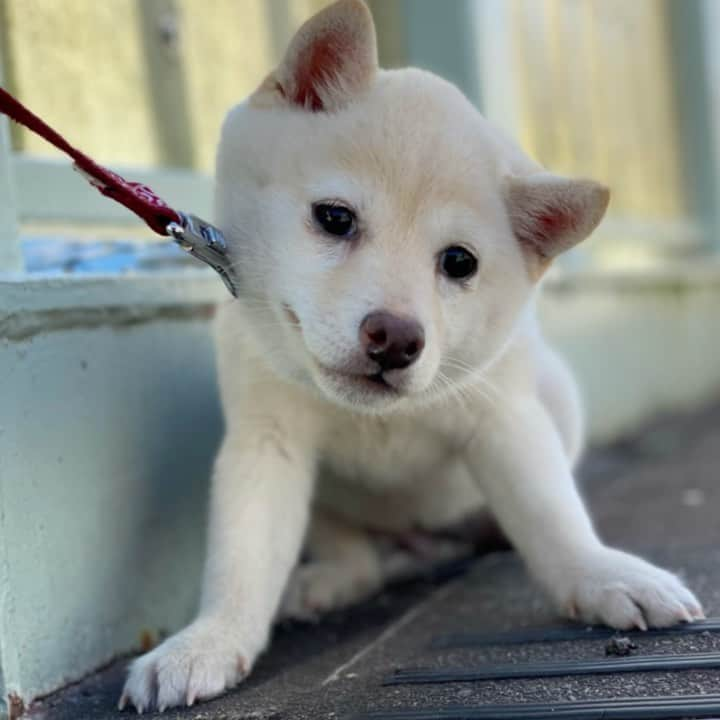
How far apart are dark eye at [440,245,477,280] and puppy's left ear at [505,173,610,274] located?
0.18m

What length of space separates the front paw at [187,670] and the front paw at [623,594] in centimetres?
69

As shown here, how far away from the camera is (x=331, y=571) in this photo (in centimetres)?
300

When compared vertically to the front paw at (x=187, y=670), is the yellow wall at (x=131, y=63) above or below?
above

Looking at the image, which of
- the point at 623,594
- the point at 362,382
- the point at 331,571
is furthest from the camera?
the point at 331,571

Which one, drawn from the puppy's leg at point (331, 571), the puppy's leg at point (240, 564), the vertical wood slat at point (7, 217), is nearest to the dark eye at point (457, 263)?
the puppy's leg at point (240, 564)

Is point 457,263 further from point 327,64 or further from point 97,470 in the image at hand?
point 97,470

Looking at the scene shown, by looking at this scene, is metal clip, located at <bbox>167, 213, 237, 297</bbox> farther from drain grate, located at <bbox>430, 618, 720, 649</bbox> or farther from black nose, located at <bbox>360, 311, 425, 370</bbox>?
drain grate, located at <bbox>430, 618, 720, 649</bbox>

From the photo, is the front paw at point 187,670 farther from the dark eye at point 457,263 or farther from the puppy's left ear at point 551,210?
the puppy's left ear at point 551,210

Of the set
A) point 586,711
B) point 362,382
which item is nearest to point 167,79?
point 362,382

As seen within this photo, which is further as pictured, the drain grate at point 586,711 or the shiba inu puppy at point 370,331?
the shiba inu puppy at point 370,331

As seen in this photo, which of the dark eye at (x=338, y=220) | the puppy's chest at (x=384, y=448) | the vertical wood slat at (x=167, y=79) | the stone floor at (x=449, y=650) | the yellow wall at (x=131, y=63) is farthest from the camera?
the vertical wood slat at (x=167, y=79)

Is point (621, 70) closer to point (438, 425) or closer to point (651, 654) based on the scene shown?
point (438, 425)

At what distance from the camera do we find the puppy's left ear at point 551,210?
93.7 inches

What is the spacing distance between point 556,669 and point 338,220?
36.9 inches
